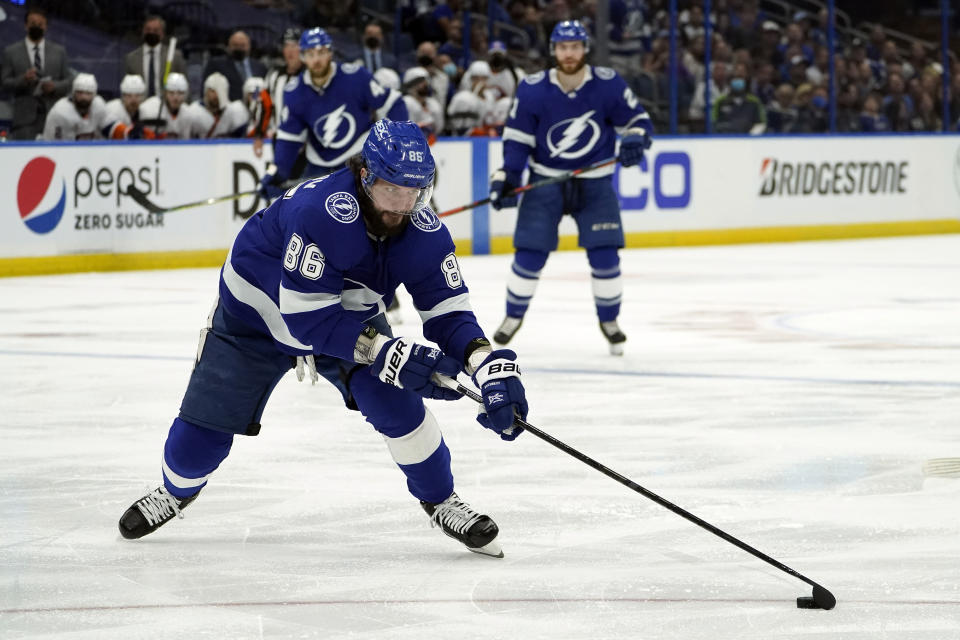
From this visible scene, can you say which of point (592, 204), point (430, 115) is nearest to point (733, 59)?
point (430, 115)

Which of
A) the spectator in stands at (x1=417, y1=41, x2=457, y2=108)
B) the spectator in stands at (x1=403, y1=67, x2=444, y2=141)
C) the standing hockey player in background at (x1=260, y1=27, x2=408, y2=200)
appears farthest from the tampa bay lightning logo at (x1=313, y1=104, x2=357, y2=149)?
the spectator in stands at (x1=417, y1=41, x2=457, y2=108)

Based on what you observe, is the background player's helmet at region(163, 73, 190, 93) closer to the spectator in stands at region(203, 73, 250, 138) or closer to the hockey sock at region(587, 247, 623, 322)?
the spectator in stands at region(203, 73, 250, 138)

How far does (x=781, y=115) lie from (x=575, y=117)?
7.72 metres

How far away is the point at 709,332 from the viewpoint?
23.7 feet

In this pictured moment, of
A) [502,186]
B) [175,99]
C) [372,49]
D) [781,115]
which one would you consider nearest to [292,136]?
[502,186]

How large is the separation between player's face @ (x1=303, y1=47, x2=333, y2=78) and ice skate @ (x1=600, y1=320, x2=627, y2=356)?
5.75 ft

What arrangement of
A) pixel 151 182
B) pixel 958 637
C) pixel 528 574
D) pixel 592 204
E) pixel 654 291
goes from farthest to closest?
pixel 151 182 → pixel 654 291 → pixel 592 204 → pixel 528 574 → pixel 958 637

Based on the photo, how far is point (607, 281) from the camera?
655 centimetres

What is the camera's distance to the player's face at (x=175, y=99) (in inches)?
419

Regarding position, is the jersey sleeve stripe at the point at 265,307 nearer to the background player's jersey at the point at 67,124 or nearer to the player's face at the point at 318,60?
the player's face at the point at 318,60

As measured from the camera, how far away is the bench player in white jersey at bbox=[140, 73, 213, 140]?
418 inches

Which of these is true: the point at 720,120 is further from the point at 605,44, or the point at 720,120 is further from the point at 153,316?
the point at 153,316

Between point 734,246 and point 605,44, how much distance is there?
2.01 meters

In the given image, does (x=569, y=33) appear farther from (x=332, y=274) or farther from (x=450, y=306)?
(x=332, y=274)
